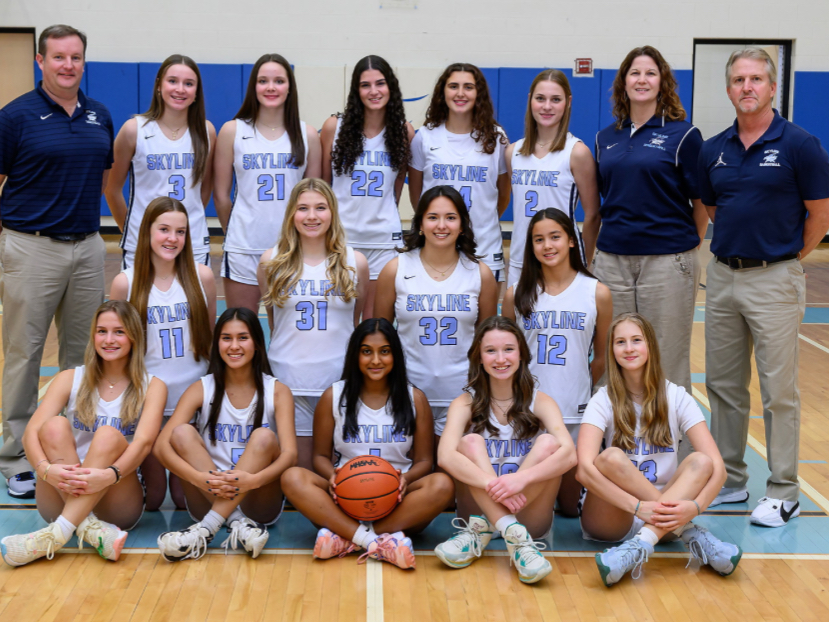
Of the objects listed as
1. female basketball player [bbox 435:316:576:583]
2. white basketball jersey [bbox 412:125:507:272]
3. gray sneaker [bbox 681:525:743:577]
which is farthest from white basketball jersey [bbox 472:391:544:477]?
white basketball jersey [bbox 412:125:507:272]

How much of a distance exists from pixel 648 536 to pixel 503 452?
654 millimetres

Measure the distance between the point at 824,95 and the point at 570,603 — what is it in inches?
430

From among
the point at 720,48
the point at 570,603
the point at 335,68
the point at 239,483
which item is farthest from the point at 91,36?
the point at 570,603

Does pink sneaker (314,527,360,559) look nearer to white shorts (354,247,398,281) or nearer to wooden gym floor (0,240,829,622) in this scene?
wooden gym floor (0,240,829,622)

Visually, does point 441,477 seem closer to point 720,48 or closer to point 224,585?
point 224,585

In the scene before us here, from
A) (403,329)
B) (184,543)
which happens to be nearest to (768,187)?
(403,329)

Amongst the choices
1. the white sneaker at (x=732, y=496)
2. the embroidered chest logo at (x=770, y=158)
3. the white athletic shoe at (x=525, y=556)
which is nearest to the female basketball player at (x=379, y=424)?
the white athletic shoe at (x=525, y=556)

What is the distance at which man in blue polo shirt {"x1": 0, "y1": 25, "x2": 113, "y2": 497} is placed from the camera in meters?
4.08

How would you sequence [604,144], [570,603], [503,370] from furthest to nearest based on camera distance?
1. [604,144]
2. [503,370]
3. [570,603]

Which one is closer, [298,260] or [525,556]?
[525,556]

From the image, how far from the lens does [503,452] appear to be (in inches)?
144

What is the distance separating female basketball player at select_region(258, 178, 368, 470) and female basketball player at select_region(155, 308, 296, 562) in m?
0.20

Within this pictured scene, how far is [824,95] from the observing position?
1202 cm

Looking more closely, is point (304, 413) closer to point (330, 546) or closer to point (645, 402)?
point (330, 546)
